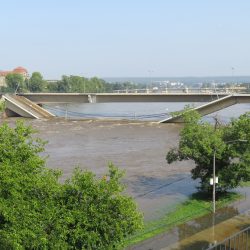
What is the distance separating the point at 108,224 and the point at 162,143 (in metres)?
41.2

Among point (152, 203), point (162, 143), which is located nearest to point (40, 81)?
point (162, 143)

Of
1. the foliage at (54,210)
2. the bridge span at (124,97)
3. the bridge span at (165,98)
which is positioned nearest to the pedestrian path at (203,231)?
the foliage at (54,210)

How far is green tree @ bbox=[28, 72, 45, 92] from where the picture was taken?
514 ft

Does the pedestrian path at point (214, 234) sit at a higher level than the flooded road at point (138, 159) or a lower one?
higher

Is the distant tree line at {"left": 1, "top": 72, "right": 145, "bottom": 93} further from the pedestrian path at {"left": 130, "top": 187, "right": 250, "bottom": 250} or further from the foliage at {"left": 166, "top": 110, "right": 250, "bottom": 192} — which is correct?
the pedestrian path at {"left": 130, "top": 187, "right": 250, "bottom": 250}

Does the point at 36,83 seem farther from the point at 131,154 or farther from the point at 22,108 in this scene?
the point at 131,154

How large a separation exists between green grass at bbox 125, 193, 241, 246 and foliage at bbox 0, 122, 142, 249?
20.6 ft

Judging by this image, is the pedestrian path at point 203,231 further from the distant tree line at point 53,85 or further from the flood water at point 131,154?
Answer: the distant tree line at point 53,85

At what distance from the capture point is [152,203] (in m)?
28.1

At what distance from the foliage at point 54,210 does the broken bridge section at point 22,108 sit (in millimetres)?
70035

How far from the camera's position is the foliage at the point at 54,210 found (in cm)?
1406

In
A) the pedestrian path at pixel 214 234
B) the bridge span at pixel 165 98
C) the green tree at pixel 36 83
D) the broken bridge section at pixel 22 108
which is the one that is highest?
the green tree at pixel 36 83

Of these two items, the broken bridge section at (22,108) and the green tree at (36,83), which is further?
the green tree at (36,83)

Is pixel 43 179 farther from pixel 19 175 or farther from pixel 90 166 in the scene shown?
pixel 90 166
